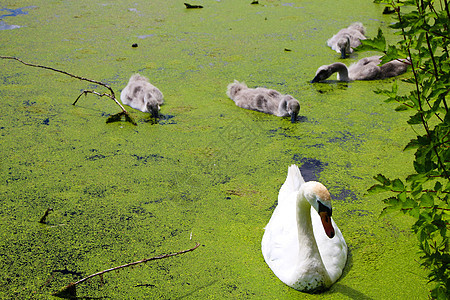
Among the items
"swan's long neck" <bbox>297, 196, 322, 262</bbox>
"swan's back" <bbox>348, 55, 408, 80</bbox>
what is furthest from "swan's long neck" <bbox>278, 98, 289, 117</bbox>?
"swan's long neck" <bbox>297, 196, 322, 262</bbox>

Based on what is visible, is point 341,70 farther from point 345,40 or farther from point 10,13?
point 10,13

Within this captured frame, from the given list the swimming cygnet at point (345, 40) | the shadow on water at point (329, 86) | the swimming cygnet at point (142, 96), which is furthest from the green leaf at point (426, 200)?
the swimming cygnet at point (345, 40)

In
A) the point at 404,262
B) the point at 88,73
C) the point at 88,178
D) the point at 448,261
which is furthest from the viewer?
the point at 88,73

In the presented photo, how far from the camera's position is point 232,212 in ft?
10.3

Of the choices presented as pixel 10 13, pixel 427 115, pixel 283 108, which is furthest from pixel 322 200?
pixel 10 13

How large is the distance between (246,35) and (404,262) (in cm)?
480

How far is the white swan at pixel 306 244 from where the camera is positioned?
2.34m

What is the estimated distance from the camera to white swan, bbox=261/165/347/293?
234 centimetres

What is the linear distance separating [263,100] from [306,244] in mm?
2376

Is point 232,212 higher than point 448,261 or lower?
lower

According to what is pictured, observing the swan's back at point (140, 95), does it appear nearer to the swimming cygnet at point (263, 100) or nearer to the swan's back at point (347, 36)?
the swimming cygnet at point (263, 100)

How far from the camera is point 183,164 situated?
3.71 m

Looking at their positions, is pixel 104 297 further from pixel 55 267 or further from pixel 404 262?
pixel 404 262

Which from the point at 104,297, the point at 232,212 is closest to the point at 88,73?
the point at 232,212
